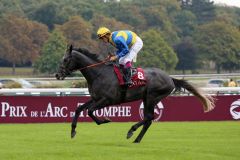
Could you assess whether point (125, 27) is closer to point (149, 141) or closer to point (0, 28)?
point (0, 28)

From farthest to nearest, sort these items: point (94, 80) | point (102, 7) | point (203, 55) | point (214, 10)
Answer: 1. point (214, 10)
2. point (102, 7)
3. point (203, 55)
4. point (94, 80)

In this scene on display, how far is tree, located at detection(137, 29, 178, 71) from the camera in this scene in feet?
232

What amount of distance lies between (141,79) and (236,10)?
12960cm

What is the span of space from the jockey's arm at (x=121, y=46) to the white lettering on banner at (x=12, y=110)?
785cm

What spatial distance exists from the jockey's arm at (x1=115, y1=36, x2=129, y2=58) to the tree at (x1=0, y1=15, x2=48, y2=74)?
210 ft

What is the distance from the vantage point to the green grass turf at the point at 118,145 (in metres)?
10.4

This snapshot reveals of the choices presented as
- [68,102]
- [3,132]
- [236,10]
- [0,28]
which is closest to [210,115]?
[68,102]

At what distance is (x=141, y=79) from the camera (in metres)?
13.0

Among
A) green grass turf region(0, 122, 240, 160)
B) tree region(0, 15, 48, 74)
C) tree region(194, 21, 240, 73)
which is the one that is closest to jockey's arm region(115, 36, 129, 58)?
green grass turf region(0, 122, 240, 160)

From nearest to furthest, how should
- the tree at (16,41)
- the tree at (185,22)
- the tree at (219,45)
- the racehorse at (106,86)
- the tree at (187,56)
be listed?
the racehorse at (106,86)
the tree at (16,41)
the tree at (219,45)
the tree at (187,56)
the tree at (185,22)

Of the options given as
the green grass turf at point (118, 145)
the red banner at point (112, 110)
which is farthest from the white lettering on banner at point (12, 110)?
the green grass turf at point (118, 145)

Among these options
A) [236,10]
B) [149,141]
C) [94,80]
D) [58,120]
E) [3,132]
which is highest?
[94,80]

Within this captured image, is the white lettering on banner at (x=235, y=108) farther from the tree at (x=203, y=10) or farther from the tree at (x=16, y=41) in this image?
the tree at (x=203, y=10)

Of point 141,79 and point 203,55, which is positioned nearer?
point 141,79
